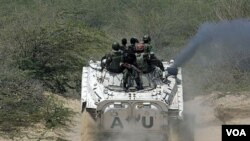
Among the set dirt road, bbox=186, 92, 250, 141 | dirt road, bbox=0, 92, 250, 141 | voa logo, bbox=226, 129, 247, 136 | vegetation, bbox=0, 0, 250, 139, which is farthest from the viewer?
vegetation, bbox=0, 0, 250, 139

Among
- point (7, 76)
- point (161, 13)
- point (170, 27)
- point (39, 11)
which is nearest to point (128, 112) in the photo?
point (7, 76)

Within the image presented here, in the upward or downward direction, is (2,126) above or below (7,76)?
below

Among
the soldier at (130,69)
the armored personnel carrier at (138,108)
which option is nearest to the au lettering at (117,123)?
the armored personnel carrier at (138,108)

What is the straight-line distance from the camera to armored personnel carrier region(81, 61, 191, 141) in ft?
44.8

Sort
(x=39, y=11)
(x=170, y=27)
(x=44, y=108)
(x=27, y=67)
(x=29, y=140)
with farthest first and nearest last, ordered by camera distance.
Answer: (x=170, y=27)
(x=39, y=11)
(x=27, y=67)
(x=44, y=108)
(x=29, y=140)

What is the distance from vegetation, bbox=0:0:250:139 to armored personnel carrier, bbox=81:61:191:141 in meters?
3.13

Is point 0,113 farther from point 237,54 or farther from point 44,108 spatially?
point 237,54

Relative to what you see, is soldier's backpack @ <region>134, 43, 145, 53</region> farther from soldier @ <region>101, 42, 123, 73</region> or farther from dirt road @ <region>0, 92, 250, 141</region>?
dirt road @ <region>0, 92, 250, 141</region>

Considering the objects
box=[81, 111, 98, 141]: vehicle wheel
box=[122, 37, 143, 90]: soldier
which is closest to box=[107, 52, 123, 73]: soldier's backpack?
box=[122, 37, 143, 90]: soldier

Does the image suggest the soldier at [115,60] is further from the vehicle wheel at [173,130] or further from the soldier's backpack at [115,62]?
the vehicle wheel at [173,130]

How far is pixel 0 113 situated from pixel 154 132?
190 inches

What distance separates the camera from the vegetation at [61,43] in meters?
17.8

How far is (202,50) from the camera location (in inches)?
747

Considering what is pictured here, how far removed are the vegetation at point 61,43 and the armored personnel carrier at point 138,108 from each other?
313 cm
